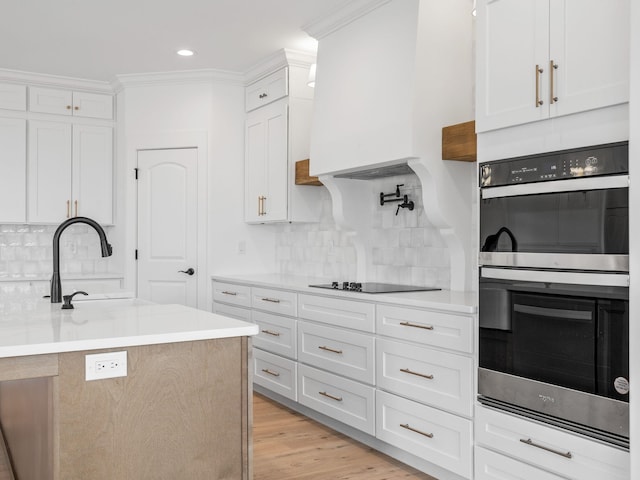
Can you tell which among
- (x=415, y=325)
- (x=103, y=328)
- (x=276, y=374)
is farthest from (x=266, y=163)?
(x=103, y=328)

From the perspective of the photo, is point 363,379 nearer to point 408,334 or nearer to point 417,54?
point 408,334

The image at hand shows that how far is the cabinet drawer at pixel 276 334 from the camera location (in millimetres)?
4277

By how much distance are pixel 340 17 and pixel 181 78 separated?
200cm

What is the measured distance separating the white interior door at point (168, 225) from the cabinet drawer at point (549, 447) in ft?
10.9

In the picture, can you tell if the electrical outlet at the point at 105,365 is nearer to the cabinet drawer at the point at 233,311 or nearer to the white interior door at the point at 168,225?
the cabinet drawer at the point at 233,311

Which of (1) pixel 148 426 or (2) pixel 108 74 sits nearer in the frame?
(1) pixel 148 426

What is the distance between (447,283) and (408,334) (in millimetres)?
717

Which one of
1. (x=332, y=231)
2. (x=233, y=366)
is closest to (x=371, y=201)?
(x=332, y=231)

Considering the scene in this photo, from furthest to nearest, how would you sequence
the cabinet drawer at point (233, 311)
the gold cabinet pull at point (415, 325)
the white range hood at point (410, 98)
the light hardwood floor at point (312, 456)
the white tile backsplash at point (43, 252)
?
the white tile backsplash at point (43, 252)
the cabinet drawer at point (233, 311)
the white range hood at point (410, 98)
the light hardwood floor at point (312, 456)
the gold cabinet pull at point (415, 325)

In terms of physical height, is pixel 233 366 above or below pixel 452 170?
below

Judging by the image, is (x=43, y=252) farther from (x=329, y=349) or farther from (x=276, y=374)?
(x=329, y=349)

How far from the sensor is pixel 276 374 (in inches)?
176

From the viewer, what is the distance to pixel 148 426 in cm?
199

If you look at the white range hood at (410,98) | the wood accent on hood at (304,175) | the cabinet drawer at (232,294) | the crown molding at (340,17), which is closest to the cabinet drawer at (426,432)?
the white range hood at (410,98)
